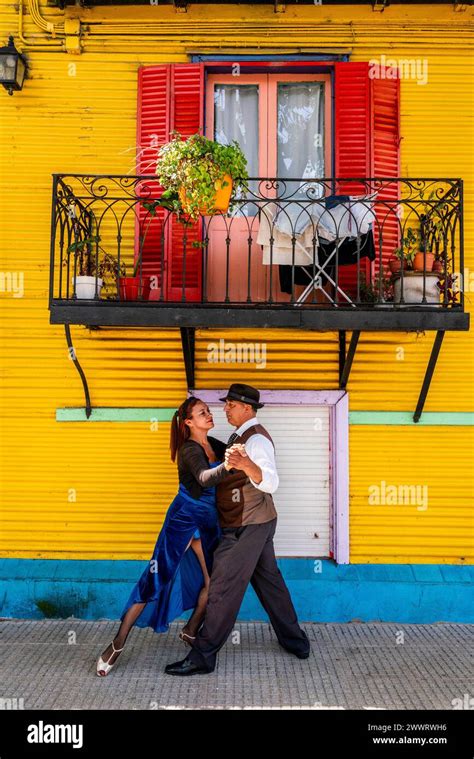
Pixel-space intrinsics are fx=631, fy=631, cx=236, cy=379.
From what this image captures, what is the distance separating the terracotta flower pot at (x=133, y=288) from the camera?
6617 mm

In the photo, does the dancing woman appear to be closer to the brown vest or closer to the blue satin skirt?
the blue satin skirt

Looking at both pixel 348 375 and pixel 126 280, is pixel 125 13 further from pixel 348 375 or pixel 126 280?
pixel 348 375

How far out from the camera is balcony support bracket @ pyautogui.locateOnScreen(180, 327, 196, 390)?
643 cm

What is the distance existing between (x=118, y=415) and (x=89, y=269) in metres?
1.60

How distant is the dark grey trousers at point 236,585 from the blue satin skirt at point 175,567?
29 cm

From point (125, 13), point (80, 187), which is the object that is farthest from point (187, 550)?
point (125, 13)

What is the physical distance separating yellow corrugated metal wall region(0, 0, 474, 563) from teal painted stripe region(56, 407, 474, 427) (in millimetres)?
88

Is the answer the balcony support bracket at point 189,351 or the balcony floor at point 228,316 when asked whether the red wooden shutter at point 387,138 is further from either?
the balcony support bracket at point 189,351

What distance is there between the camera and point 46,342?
7.03 metres

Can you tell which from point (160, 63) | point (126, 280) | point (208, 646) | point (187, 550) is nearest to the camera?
point (208, 646)

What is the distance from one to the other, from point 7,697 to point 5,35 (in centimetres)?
687

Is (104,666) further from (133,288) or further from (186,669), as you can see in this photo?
(133,288)

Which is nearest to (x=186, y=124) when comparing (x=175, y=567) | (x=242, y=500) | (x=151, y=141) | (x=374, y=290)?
(x=151, y=141)

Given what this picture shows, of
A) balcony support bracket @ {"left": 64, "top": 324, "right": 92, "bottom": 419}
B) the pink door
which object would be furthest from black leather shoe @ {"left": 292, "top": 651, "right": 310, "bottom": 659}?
the pink door
